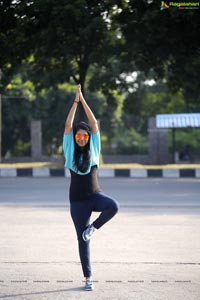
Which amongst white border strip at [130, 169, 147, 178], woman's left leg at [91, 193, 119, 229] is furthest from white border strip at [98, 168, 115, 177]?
woman's left leg at [91, 193, 119, 229]

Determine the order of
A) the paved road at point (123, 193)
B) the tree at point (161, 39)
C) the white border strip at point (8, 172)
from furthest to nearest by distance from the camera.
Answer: the white border strip at point (8, 172)
the tree at point (161, 39)
the paved road at point (123, 193)

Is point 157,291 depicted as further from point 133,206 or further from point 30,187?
point 30,187

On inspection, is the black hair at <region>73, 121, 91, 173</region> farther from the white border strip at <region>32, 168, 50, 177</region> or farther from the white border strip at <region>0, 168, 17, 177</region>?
the white border strip at <region>0, 168, 17, 177</region>

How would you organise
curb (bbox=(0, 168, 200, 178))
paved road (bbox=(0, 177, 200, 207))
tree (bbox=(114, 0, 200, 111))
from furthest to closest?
curb (bbox=(0, 168, 200, 178)) → tree (bbox=(114, 0, 200, 111)) → paved road (bbox=(0, 177, 200, 207))

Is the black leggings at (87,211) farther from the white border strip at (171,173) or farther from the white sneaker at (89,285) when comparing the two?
the white border strip at (171,173)

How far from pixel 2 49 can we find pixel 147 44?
16.2 feet

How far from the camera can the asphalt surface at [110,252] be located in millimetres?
4734

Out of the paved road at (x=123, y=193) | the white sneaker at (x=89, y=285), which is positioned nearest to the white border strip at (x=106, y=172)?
the paved road at (x=123, y=193)

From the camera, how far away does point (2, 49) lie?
20.2 m

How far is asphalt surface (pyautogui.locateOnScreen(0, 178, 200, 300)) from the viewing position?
15.5 ft

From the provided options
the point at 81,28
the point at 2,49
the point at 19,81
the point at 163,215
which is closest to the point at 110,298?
the point at 163,215

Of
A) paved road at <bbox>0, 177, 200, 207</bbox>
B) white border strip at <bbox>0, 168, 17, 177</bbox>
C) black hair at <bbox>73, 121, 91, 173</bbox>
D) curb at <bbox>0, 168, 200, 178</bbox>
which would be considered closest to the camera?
black hair at <bbox>73, 121, 91, 173</bbox>

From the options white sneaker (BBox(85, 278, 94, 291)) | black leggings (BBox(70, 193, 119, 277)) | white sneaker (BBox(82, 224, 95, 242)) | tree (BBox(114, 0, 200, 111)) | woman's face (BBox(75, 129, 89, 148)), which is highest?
tree (BBox(114, 0, 200, 111))

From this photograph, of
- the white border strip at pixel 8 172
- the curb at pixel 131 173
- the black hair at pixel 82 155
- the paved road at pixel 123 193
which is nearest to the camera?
the black hair at pixel 82 155
